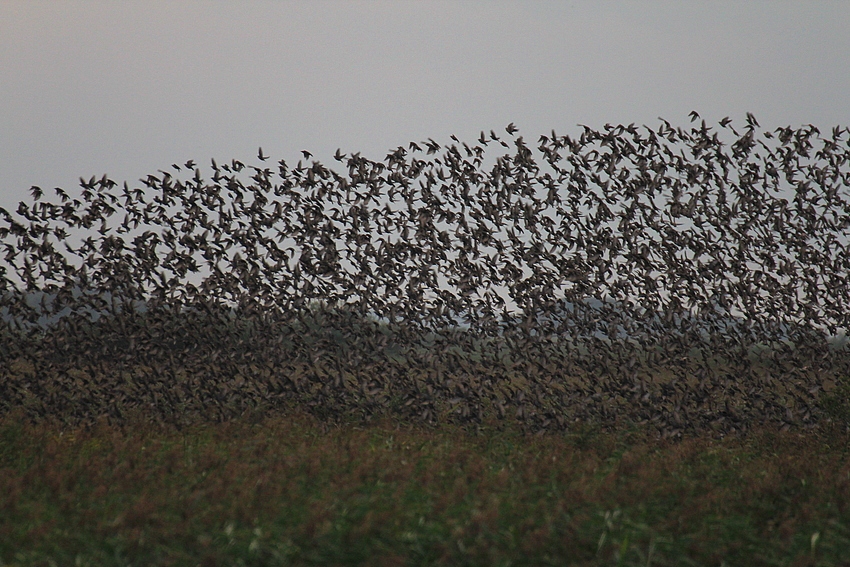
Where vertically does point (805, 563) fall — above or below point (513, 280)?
below

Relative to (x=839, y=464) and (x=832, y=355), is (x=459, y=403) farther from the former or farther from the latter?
(x=832, y=355)

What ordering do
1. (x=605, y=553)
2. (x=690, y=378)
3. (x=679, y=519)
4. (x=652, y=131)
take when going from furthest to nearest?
1. (x=690, y=378)
2. (x=652, y=131)
3. (x=679, y=519)
4. (x=605, y=553)

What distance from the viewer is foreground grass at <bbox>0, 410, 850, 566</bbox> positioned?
532 centimetres

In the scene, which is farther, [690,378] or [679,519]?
[690,378]

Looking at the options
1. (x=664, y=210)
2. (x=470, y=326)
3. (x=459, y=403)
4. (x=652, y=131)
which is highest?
(x=652, y=131)

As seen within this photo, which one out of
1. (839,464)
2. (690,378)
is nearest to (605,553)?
(839,464)

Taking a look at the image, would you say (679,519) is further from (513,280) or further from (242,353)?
(242,353)

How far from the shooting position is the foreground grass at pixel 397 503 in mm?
5316

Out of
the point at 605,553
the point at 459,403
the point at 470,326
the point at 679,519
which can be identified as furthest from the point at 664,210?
the point at 605,553

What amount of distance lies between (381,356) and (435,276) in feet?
4.98

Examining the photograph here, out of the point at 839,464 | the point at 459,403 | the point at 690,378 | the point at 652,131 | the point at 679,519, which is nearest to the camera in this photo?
the point at 679,519

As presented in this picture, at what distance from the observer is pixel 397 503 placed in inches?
242

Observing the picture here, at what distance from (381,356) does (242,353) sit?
85.0 inches

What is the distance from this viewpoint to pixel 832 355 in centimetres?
1251
